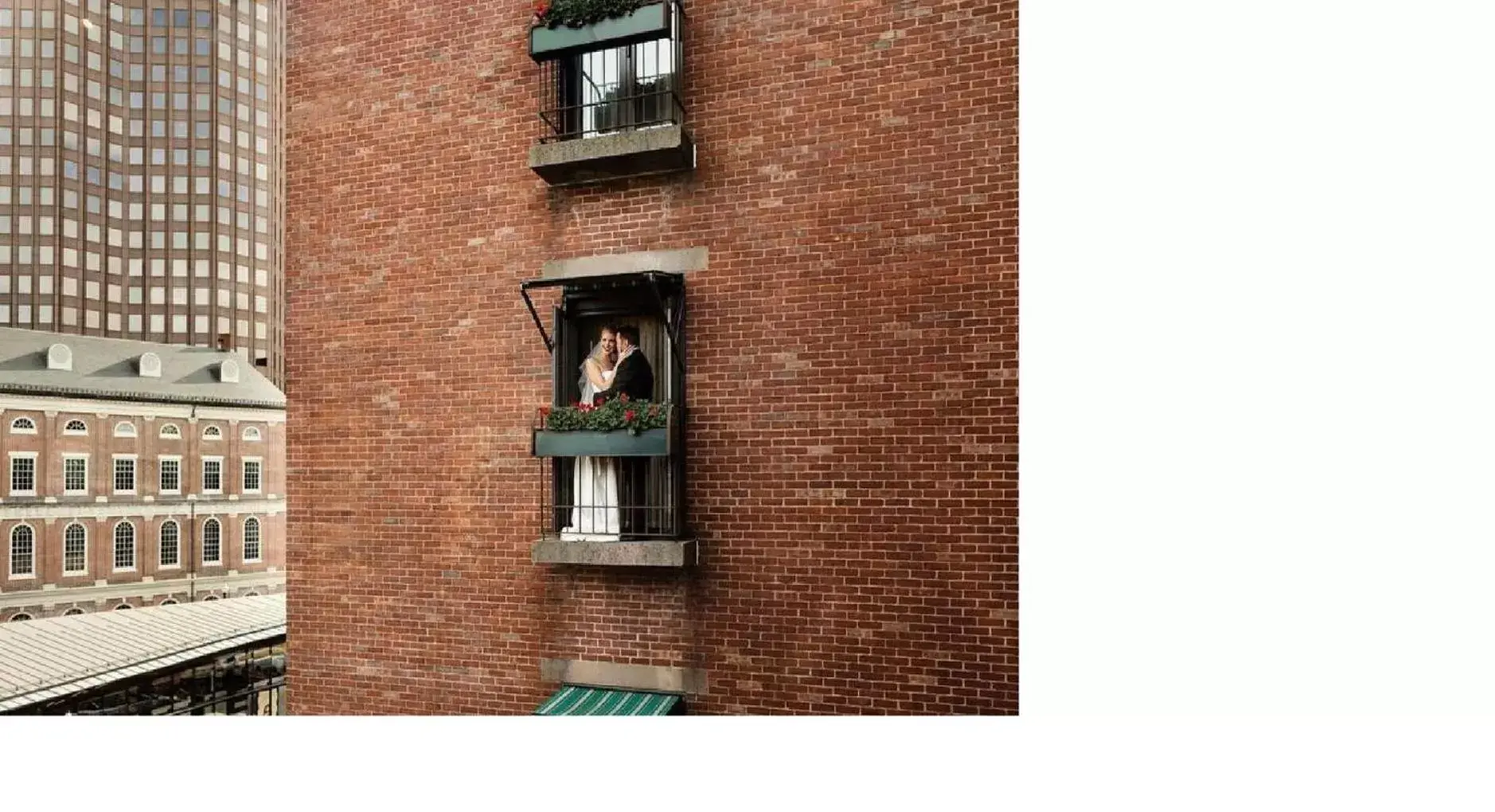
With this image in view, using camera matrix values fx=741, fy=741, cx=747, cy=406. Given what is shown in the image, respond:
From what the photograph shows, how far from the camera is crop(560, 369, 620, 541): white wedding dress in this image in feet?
12.6

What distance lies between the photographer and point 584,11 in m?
3.79

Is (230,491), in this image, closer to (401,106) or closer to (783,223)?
(401,106)

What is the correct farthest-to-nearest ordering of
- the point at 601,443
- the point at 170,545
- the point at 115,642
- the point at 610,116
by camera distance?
1. the point at 170,545
2. the point at 115,642
3. the point at 610,116
4. the point at 601,443

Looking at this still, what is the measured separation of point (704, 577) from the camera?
150 inches

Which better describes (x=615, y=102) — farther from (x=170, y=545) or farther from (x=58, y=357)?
(x=170, y=545)

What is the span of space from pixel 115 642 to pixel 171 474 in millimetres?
8304

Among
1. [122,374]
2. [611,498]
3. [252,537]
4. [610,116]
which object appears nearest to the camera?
[611,498]

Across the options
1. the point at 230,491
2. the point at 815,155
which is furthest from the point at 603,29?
the point at 230,491

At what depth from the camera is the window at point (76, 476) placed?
586 cm

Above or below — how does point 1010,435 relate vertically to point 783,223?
below

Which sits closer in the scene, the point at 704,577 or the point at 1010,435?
the point at 1010,435

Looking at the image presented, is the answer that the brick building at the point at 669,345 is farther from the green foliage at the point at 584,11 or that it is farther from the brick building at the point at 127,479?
the brick building at the point at 127,479

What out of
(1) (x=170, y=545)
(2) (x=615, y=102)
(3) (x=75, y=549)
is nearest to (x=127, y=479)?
(1) (x=170, y=545)

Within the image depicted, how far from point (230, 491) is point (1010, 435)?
773cm
